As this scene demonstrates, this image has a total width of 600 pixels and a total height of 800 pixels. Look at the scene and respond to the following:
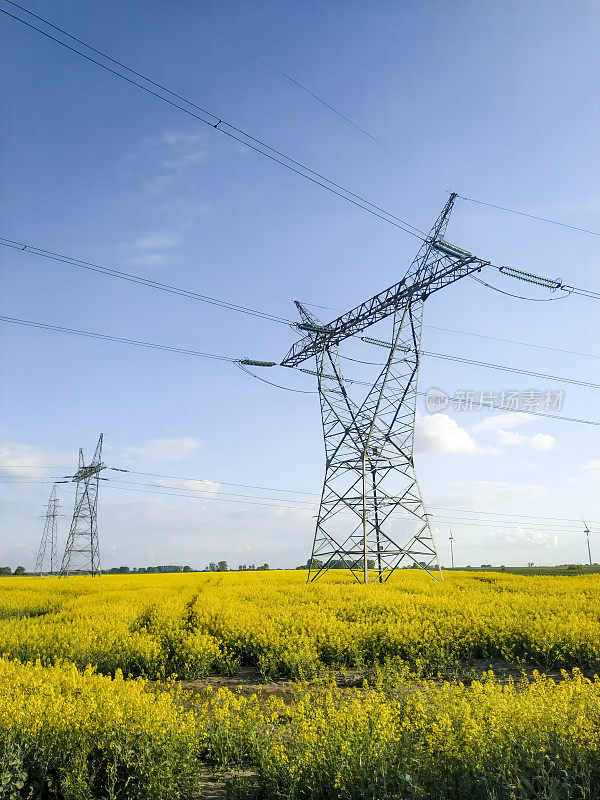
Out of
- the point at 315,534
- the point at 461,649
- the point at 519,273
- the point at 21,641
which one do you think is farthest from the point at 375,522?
the point at 21,641

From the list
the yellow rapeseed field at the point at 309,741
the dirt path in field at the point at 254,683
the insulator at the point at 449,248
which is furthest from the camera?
the insulator at the point at 449,248

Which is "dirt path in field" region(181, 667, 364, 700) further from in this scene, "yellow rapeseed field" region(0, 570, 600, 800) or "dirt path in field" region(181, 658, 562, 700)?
"yellow rapeseed field" region(0, 570, 600, 800)

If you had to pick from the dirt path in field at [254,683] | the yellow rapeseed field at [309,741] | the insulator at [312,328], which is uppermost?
the insulator at [312,328]

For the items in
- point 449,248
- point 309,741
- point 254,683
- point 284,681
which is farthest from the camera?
point 449,248

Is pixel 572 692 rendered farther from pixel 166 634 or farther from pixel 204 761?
pixel 166 634

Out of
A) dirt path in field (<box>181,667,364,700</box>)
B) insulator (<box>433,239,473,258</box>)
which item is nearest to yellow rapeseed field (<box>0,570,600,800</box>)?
dirt path in field (<box>181,667,364,700</box>)

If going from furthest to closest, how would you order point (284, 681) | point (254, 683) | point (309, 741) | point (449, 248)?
point (449, 248)
point (284, 681)
point (254, 683)
point (309, 741)

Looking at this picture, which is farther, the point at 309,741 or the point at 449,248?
the point at 449,248

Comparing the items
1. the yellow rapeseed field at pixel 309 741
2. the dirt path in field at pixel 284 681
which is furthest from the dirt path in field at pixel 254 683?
the yellow rapeseed field at pixel 309 741

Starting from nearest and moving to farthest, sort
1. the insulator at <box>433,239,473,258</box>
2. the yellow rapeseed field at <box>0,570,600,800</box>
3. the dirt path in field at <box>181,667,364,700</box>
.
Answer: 1. the yellow rapeseed field at <box>0,570,600,800</box>
2. the dirt path in field at <box>181,667,364,700</box>
3. the insulator at <box>433,239,473,258</box>

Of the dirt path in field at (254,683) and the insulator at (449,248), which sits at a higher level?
the insulator at (449,248)

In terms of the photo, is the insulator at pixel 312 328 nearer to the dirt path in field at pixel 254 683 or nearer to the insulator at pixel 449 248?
the insulator at pixel 449 248

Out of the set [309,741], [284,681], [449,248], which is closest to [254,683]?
[284,681]

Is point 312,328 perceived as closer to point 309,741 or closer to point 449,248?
point 449,248
